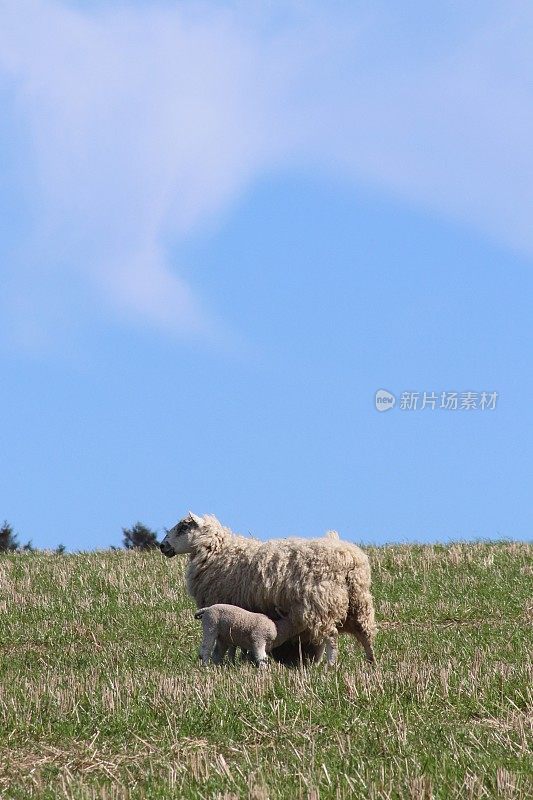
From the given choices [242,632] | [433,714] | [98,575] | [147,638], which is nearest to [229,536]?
[242,632]

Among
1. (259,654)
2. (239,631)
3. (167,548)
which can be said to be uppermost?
(167,548)

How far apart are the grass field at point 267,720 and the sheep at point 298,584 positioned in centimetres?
59

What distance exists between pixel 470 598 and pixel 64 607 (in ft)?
23.8

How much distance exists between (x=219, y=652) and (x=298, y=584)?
1179 mm

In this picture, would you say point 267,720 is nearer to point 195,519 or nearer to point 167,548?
point 195,519

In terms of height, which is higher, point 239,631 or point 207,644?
point 239,631

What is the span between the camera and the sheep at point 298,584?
1221cm

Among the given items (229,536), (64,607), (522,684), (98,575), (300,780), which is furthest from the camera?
(98,575)

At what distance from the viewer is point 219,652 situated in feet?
39.4

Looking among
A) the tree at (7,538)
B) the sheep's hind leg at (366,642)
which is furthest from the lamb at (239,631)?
the tree at (7,538)

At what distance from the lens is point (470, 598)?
1909cm

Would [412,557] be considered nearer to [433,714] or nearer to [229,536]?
[229,536]

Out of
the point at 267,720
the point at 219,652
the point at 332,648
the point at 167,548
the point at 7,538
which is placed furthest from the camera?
the point at 7,538

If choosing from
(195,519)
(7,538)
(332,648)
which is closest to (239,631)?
(332,648)
